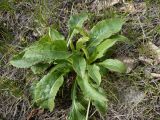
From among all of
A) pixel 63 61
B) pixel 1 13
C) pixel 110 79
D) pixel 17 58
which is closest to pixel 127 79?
pixel 110 79

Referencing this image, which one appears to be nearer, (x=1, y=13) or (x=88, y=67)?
(x=88, y=67)

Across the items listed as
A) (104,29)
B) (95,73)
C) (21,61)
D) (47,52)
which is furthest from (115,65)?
(21,61)

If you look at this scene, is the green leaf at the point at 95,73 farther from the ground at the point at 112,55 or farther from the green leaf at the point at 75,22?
the green leaf at the point at 75,22

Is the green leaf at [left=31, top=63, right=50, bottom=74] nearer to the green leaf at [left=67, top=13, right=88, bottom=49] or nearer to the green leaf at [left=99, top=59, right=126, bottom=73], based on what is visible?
the green leaf at [left=67, top=13, right=88, bottom=49]

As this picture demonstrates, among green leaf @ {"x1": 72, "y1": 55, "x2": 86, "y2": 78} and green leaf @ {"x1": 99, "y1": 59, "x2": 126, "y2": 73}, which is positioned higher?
green leaf @ {"x1": 72, "y1": 55, "x2": 86, "y2": 78}

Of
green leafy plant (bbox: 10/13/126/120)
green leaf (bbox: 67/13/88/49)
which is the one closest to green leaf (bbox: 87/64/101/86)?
green leafy plant (bbox: 10/13/126/120)

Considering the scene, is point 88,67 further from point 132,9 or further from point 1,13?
point 1,13
